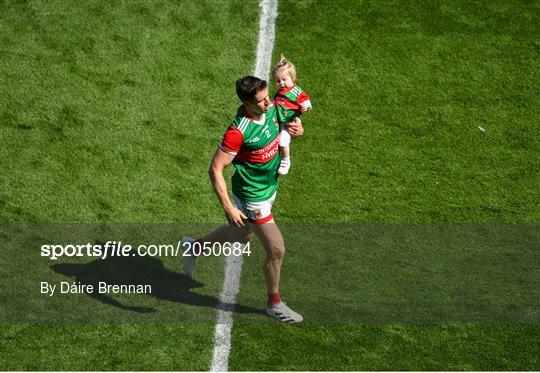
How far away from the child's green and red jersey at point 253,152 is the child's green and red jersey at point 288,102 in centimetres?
13

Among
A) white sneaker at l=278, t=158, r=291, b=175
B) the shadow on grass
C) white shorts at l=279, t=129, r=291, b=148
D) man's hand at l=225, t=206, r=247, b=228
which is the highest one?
white shorts at l=279, t=129, r=291, b=148

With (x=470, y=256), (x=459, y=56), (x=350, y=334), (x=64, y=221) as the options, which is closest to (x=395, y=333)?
(x=350, y=334)

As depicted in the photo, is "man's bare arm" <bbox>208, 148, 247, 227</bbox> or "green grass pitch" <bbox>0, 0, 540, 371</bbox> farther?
"green grass pitch" <bbox>0, 0, 540, 371</bbox>

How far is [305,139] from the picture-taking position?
35.6ft

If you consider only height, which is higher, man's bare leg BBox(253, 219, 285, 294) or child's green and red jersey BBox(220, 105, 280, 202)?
child's green and red jersey BBox(220, 105, 280, 202)

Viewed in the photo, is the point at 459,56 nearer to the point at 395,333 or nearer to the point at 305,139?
the point at 305,139

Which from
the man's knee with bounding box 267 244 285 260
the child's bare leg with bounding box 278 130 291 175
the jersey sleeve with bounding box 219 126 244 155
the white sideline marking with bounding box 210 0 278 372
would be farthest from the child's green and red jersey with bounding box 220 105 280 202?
the white sideline marking with bounding box 210 0 278 372

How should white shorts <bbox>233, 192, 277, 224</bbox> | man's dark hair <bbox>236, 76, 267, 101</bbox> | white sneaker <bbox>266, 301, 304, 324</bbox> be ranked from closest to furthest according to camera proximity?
man's dark hair <bbox>236, 76, 267, 101</bbox>
white shorts <bbox>233, 192, 277, 224</bbox>
white sneaker <bbox>266, 301, 304, 324</bbox>

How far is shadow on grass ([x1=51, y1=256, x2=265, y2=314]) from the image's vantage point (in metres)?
9.27

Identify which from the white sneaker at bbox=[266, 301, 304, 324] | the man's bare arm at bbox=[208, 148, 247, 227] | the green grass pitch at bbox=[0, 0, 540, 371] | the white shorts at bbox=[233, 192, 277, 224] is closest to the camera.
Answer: the man's bare arm at bbox=[208, 148, 247, 227]

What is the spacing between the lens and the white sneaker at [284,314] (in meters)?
8.97

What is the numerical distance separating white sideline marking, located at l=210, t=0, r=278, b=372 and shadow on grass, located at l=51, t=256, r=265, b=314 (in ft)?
0.30

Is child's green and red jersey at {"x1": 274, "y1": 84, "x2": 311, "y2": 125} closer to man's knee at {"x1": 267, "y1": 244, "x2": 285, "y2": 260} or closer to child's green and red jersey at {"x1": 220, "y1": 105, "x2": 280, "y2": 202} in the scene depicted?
child's green and red jersey at {"x1": 220, "y1": 105, "x2": 280, "y2": 202}

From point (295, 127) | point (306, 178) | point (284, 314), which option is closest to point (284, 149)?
point (295, 127)
